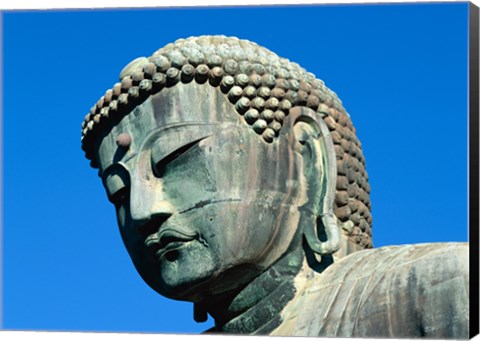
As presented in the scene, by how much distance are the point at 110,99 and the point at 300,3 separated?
1722mm

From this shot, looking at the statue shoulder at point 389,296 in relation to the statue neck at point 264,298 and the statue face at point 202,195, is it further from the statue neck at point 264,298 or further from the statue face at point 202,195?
the statue face at point 202,195

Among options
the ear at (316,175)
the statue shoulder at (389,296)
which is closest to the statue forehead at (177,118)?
the ear at (316,175)

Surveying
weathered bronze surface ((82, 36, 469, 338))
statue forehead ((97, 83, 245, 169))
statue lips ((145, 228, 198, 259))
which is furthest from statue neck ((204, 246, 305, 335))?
statue forehead ((97, 83, 245, 169))

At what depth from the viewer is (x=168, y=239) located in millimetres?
19938

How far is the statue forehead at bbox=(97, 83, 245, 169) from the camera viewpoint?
2008 centimetres

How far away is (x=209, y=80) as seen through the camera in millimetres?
20234

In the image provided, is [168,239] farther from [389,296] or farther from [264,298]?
[389,296]

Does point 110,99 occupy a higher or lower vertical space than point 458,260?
higher

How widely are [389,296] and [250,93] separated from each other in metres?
2.17

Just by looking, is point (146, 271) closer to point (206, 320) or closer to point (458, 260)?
point (206, 320)

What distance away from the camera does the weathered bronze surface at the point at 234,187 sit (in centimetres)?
1989

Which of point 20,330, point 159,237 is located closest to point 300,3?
point 159,237

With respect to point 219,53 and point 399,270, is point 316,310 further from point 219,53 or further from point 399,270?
point 219,53

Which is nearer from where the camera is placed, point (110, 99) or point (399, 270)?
point (399, 270)
